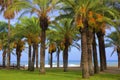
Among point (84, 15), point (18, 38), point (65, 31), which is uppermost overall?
point (65, 31)

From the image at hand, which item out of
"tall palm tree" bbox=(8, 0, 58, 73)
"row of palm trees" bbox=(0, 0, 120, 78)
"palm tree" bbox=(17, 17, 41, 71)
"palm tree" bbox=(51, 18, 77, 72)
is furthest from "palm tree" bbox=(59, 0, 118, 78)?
"palm tree" bbox=(17, 17, 41, 71)

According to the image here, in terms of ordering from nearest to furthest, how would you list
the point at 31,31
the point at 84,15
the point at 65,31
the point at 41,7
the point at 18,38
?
the point at 84,15, the point at 41,7, the point at 31,31, the point at 65,31, the point at 18,38

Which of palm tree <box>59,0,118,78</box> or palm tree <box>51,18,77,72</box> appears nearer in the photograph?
palm tree <box>59,0,118,78</box>

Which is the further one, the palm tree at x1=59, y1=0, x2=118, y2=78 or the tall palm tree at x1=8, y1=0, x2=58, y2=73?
the tall palm tree at x1=8, y1=0, x2=58, y2=73

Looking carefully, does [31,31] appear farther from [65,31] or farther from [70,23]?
[70,23]

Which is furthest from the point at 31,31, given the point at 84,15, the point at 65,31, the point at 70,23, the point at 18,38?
the point at 84,15

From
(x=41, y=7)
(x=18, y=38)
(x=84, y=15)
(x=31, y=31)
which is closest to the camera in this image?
(x=84, y=15)

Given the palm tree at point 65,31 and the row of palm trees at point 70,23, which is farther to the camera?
the palm tree at point 65,31

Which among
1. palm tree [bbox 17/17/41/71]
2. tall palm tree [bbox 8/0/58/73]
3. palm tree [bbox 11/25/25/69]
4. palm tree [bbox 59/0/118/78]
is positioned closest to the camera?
palm tree [bbox 59/0/118/78]

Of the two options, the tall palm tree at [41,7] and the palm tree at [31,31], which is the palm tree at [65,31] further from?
the tall palm tree at [41,7]

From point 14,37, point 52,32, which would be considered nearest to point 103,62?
point 52,32

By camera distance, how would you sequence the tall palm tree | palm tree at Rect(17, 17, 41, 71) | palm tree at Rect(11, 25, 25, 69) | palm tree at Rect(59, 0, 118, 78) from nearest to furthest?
palm tree at Rect(59, 0, 118, 78)
the tall palm tree
palm tree at Rect(17, 17, 41, 71)
palm tree at Rect(11, 25, 25, 69)

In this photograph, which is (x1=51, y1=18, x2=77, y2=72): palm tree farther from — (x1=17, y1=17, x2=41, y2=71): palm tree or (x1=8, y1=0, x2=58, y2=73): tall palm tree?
(x1=8, y1=0, x2=58, y2=73): tall palm tree

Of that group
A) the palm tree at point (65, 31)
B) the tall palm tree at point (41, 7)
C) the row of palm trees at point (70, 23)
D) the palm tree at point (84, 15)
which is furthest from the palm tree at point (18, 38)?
the palm tree at point (84, 15)
